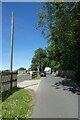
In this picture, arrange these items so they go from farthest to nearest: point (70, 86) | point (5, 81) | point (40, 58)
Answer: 1. point (40, 58)
2. point (70, 86)
3. point (5, 81)

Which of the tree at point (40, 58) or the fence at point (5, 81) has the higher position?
the tree at point (40, 58)

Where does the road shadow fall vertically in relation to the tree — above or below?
below

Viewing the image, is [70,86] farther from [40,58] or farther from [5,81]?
[40,58]

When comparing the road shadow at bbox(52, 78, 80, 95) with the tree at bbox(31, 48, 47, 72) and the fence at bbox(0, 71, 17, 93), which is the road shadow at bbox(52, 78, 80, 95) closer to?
the fence at bbox(0, 71, 17, 93)

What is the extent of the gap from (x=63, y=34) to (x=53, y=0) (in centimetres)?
287

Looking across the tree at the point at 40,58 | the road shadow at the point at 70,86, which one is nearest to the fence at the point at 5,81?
the road shadow at the point at 70,86

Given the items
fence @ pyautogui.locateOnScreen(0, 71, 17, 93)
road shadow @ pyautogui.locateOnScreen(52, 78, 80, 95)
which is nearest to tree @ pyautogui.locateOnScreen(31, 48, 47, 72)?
road shadow @ pyautogui.locateOnScreen(52, 78, 80, 95)

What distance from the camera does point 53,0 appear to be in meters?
18.7

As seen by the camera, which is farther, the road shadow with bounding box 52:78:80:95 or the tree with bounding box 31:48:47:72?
the tree with bounding box 31:48:47:72

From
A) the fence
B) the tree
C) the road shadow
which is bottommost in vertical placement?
the road shadow

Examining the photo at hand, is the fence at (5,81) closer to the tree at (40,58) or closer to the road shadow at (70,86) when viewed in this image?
the road shadow at (70,86)

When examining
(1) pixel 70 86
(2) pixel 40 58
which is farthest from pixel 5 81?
(2) pixel 40 58

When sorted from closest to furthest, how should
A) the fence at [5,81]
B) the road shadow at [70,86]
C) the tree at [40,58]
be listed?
the fence at [5,81] < the road shadow at [70,86] < the tree at [40,58]

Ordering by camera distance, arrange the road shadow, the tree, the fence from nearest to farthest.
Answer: the fence < the road shadow < the tree
